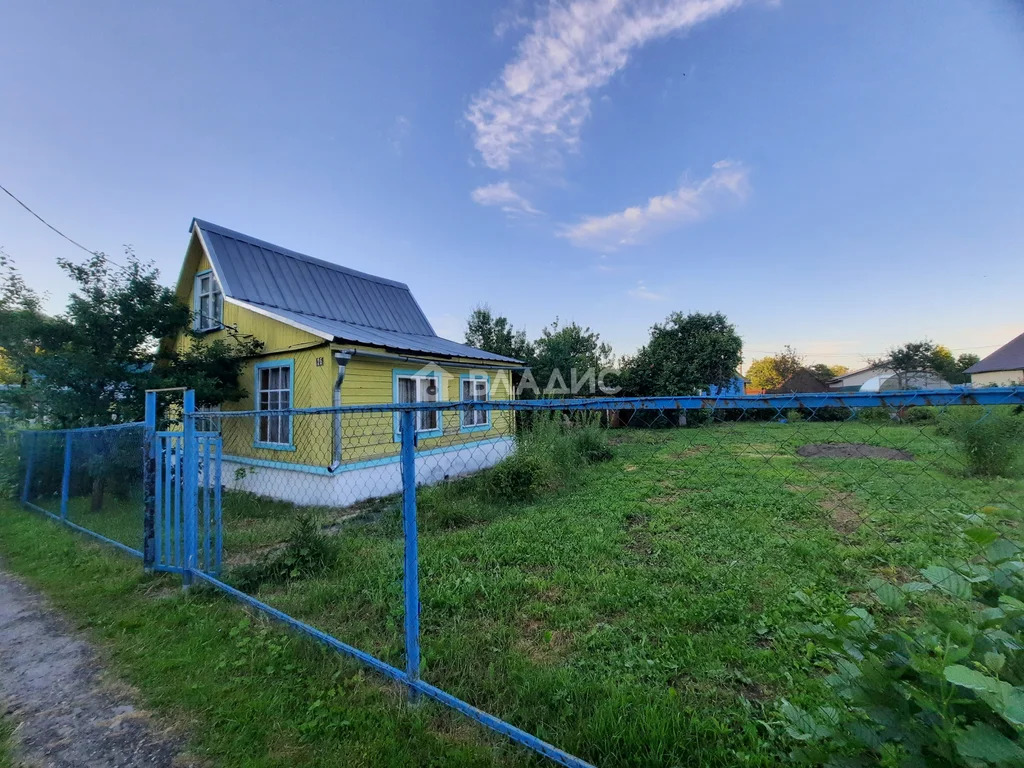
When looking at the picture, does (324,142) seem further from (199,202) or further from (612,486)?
(612,486)

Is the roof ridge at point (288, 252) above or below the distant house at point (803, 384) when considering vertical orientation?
above

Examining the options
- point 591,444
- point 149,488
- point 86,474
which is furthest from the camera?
point 591,444

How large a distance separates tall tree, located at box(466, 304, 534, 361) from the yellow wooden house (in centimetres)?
767

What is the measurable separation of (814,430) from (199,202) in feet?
65.4

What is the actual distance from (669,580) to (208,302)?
11.1 m

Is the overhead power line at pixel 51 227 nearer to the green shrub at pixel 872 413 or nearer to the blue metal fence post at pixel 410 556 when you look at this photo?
the blue metal fence post at pixel 410 556

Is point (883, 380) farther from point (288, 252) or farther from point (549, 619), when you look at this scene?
point (288, 252)

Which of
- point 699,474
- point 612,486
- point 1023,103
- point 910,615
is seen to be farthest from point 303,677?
point 1023,103

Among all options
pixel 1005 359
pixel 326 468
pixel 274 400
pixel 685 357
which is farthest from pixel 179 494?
pixel 1005 359

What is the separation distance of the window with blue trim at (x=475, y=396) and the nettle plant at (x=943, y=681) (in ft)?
30.4

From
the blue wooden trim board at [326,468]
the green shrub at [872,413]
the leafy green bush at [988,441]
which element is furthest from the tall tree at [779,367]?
the green shrub at [872,413]

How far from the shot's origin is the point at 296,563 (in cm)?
377

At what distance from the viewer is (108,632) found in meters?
2.96

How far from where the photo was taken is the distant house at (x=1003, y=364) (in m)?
26.4
